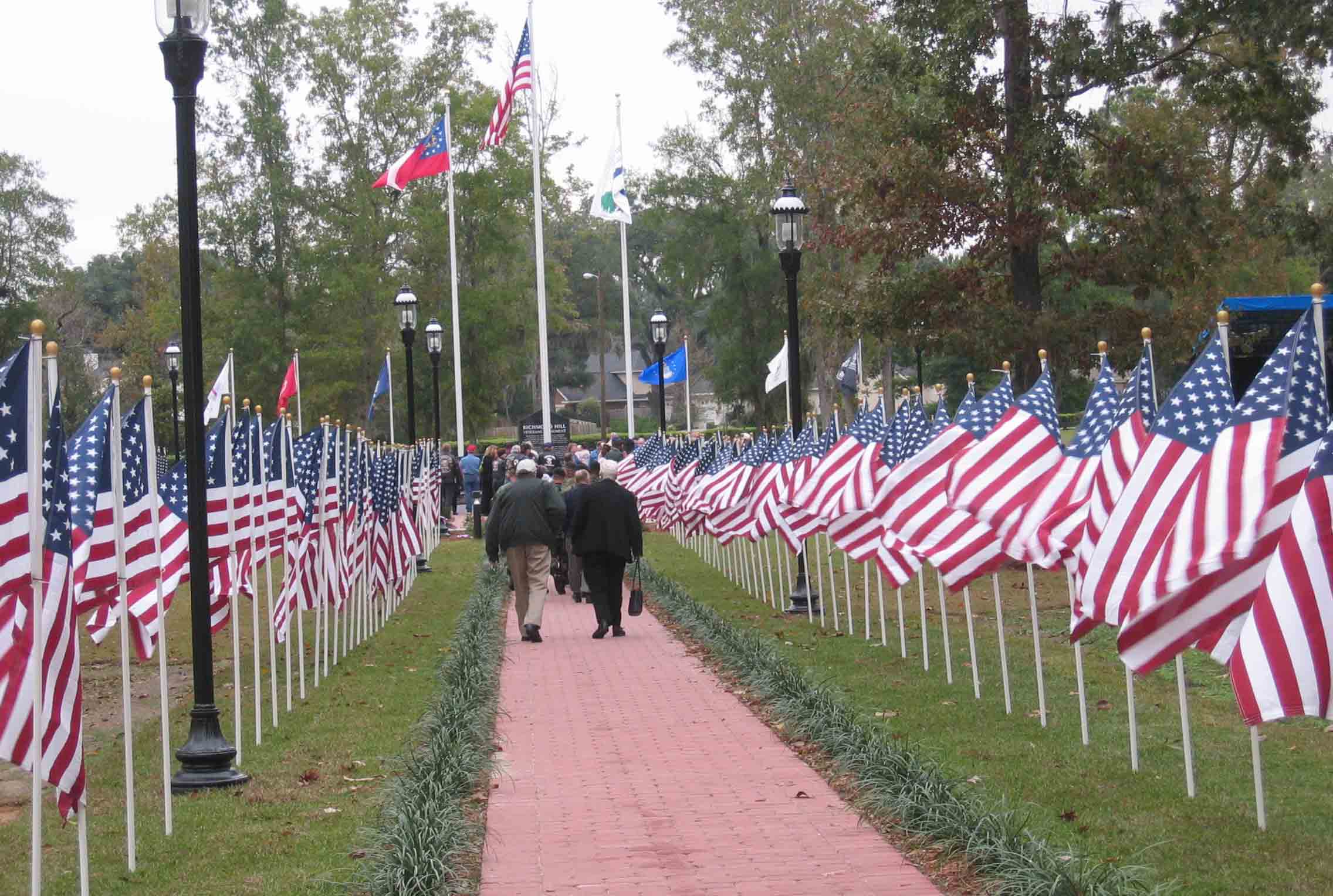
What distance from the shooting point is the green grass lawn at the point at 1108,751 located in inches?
304

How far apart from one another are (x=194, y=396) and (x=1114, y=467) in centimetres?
564

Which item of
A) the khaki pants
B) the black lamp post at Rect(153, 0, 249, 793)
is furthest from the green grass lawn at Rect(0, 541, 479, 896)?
the khaki pants

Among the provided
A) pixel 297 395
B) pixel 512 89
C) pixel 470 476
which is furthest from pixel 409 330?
pixel 470 476

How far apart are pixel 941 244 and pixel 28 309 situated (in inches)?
1731

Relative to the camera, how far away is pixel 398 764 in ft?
35.0

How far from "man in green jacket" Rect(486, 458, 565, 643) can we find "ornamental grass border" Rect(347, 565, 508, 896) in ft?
10.2

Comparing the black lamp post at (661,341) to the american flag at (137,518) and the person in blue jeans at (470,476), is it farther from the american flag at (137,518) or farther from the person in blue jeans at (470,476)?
the american flag at (137,518)

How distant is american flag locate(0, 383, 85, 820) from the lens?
6953mm

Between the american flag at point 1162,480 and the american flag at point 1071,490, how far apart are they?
5.15 feet

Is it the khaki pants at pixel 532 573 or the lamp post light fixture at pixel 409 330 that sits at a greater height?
the lamp post light fixture at pixel 409 330

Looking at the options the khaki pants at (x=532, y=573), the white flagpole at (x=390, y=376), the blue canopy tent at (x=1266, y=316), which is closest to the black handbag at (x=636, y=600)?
the khaki pants at (x=532, y=573)

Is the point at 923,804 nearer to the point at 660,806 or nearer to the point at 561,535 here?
the point at 660,806

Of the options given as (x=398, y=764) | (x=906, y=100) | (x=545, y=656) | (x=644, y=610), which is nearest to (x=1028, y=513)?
(x=398, y=764)

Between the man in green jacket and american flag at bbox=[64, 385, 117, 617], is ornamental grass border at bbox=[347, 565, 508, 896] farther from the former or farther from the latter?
the man in green jacket
